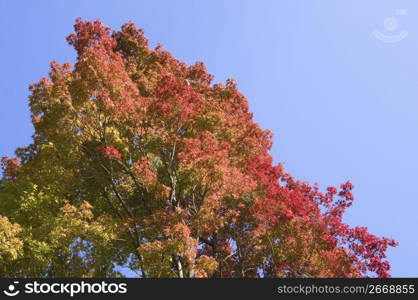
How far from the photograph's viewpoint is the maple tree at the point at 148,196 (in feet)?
53.9

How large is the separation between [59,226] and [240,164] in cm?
833

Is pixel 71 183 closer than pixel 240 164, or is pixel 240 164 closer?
pixel 71 183

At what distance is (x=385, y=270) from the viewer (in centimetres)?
1834

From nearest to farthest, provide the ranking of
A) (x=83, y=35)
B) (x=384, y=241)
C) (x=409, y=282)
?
(x=409, y=282), (x=384, y=241), (x=83, y=35)

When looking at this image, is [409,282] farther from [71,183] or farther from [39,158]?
[39,158]

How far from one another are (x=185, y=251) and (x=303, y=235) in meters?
5.98

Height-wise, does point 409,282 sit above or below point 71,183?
below

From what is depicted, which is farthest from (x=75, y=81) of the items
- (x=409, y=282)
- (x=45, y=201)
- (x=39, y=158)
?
(x=409, y=282)

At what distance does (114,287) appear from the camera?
1140 centimetres

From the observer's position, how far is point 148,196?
18562mm

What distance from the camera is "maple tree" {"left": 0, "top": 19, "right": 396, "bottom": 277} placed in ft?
53.9

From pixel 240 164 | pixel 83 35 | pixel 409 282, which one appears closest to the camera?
pixel 409 282

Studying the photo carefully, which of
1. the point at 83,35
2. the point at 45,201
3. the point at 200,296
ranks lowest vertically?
the point at 200,296

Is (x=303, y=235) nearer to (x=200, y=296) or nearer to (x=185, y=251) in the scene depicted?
(x=185, y=251)
